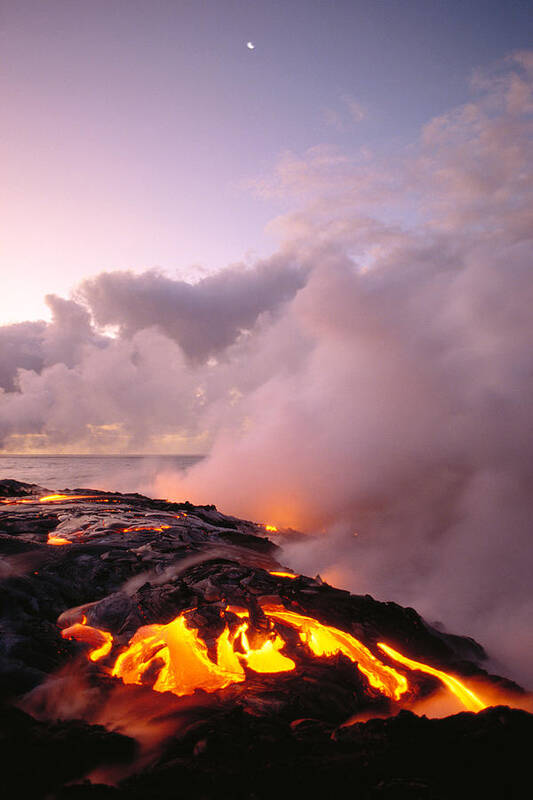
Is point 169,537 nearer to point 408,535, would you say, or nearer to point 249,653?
point 249,653

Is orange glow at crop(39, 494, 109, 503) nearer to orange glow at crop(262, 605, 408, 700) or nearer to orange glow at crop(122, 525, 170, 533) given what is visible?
orange glow at crop(122, 525, 170, 533)

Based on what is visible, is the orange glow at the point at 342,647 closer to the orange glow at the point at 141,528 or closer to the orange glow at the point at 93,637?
the orange glow at the point at 93,637

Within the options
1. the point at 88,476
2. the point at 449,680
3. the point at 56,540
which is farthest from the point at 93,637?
the point at 88,476

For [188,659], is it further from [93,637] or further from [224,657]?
[93,637]

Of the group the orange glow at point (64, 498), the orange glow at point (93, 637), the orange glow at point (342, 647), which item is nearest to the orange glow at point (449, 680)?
the orange glow at point (342, 647)

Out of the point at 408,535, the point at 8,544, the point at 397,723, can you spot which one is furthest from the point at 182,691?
the point at 408,535

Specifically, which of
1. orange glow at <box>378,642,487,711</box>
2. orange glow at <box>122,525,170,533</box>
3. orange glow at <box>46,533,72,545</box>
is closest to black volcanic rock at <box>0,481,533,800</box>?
orange glow at <box>46,533,72,545</box>
